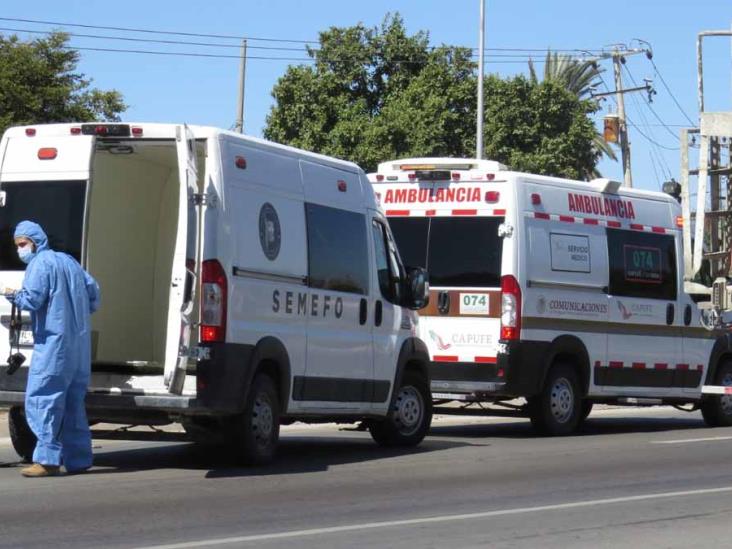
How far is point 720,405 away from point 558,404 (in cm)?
325

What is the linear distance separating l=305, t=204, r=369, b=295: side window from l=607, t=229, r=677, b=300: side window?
443 centimetres

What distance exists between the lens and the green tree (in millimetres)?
Answer: 38500

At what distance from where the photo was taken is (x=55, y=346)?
1131 cm

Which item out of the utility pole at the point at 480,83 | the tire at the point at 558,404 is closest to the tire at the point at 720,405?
the tire at the point at 558,404

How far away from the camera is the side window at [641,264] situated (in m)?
17.3

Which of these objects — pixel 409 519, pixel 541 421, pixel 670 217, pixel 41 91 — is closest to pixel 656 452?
pixel 541 421

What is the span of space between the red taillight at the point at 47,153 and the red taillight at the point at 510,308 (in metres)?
5.49

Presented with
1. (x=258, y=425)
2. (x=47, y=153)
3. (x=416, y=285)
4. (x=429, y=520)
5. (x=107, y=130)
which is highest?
(x=107, y=130)

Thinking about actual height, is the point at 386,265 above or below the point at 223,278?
above

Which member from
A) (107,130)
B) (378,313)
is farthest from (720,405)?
(107,130)

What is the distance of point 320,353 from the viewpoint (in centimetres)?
1302

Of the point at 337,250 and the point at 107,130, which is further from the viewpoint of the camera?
the point at 337,250

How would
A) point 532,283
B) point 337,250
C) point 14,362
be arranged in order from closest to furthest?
point 14,362
point 337,250
point 532,283

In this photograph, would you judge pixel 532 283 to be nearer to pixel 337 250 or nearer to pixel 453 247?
pixel 453 247
